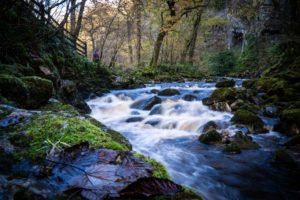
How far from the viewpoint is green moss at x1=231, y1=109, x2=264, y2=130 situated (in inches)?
324

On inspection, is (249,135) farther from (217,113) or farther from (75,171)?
(75,171)

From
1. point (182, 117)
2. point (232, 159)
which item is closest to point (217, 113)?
point (182, 117)

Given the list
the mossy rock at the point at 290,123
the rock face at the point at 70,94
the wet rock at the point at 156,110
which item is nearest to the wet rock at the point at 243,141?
the mossy rock at the point at 290,123

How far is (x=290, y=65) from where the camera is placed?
13609 millimetres

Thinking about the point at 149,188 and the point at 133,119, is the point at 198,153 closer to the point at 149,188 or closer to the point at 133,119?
the point at 133,119

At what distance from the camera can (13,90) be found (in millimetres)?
4723

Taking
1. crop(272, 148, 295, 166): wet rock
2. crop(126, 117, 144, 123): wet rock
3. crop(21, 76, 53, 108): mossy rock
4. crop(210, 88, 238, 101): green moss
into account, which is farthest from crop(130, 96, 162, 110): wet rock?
crop(21, 76, 53, 108): mossy rock

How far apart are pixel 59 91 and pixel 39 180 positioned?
6456 millimetres

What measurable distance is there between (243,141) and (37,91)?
4606 mm

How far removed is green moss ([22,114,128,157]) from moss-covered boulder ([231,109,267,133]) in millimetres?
6536

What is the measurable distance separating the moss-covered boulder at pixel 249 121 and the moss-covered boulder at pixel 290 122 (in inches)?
19.1

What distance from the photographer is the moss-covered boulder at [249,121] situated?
814cm

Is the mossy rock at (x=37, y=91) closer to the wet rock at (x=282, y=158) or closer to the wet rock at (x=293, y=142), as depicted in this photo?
the wet rock at (x=282, y=158)

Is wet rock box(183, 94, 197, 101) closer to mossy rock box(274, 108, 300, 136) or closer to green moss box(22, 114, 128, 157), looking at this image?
mossy rock box(274, 108, 300, 136)
